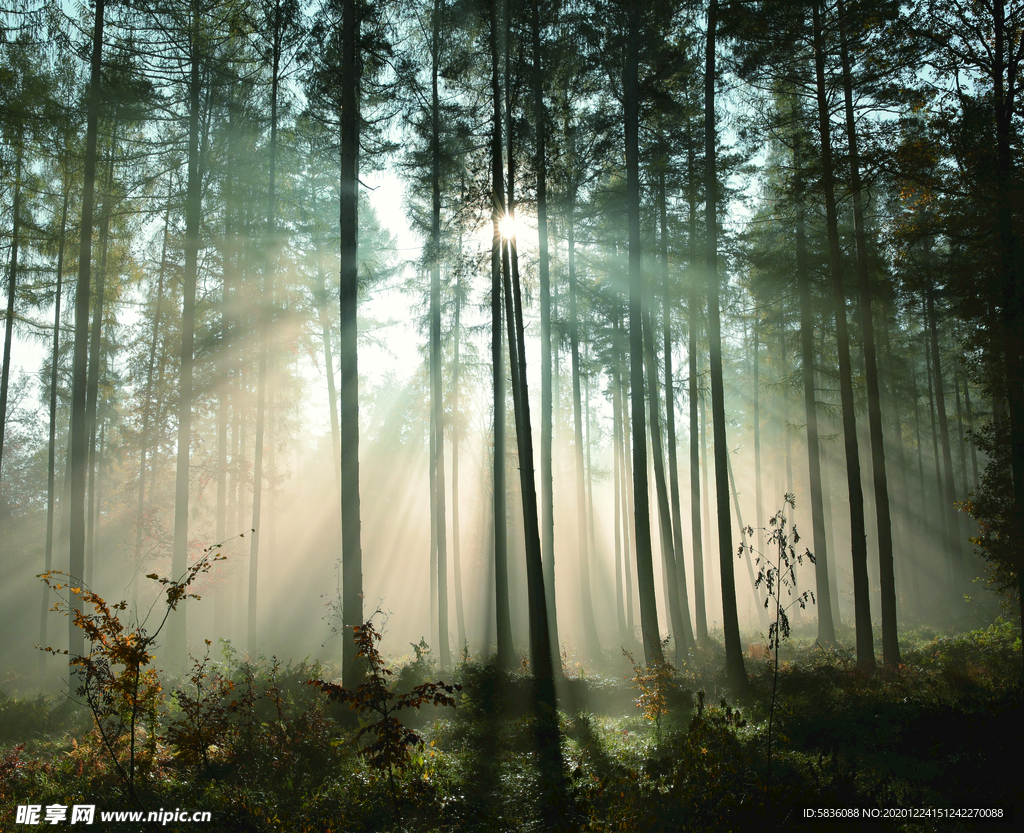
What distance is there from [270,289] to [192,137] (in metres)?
4.10

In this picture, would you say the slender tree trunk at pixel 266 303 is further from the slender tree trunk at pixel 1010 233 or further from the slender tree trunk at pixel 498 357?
the slender tree trunk at pixel 1010 233

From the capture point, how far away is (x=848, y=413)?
11047 millimetres

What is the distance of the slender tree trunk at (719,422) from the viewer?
31.4 feet

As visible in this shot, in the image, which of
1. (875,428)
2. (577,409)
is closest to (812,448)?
(875,428)


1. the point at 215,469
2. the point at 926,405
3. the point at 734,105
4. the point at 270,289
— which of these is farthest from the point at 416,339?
the point at 926,405

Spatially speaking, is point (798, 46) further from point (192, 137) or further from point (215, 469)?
point (215, 469)

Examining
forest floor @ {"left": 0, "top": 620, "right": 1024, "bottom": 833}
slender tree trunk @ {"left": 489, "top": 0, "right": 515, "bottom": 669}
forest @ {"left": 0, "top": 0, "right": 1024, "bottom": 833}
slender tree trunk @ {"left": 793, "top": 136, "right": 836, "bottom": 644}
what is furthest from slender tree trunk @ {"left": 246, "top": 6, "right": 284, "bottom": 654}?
slender tree trunk @ {"left": 793, "top": 136, "right": 836, "bottom": 644}

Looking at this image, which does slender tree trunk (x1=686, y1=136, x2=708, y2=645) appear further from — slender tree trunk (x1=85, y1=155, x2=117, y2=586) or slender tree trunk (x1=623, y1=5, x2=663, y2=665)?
slender tree trunk (x1=85, y1=155, x2=117, y2=586)

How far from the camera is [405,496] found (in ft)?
90.4

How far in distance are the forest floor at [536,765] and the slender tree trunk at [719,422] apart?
753 millimetres

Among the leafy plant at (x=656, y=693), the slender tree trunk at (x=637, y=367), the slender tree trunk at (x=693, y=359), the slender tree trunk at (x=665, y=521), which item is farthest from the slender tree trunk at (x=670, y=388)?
the leafy plant at (x=656, y=693)

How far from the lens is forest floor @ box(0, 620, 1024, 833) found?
178 inches

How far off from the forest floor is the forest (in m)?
0.05

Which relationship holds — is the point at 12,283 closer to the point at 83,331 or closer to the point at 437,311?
the point at 83,331
